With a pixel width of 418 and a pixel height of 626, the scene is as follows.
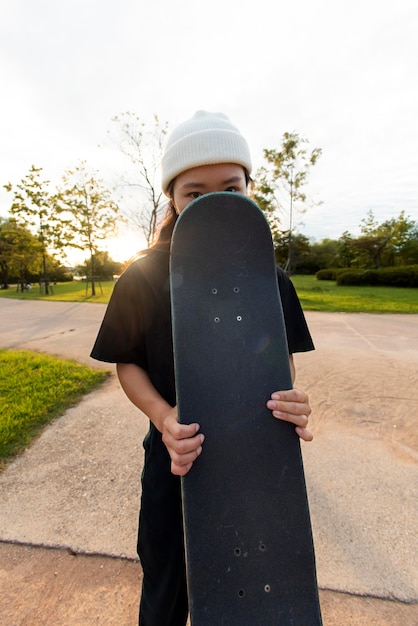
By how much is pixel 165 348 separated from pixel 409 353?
203 inches

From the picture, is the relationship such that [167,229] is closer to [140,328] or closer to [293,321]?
[140,328]

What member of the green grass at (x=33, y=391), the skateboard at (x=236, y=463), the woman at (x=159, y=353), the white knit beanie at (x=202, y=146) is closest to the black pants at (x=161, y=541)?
the woman at (x=159, y=353)

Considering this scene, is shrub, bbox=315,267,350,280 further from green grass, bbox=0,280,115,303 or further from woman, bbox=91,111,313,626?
woman, bbox=91,111,313,626

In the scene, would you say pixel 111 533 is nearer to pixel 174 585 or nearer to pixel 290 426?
pixel 174 585

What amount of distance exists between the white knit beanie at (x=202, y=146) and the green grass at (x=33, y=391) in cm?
250

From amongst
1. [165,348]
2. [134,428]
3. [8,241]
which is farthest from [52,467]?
[8,241]

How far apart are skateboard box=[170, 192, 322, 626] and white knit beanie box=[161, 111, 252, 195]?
19 cm

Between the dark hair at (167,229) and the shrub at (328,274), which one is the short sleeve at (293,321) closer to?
the dark hair at (167,229)

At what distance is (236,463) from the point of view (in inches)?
41.3

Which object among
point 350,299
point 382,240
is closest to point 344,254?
point 382,240

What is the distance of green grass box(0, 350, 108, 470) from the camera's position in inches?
112

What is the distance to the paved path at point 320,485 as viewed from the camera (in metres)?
1.70

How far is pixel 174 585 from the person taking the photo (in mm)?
1188

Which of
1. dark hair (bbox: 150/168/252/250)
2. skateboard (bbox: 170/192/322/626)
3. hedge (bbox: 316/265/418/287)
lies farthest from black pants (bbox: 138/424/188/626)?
hedge (bbox: 316/265/418/287)
